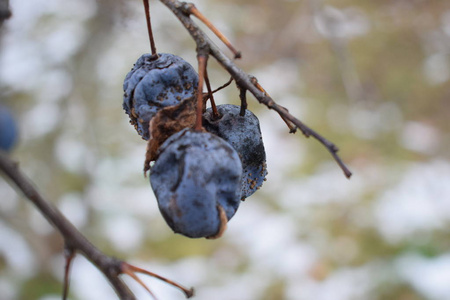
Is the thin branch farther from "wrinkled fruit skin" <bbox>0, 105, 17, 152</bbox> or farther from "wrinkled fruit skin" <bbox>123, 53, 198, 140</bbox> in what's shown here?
"wrinkled fruit skin" <bbox>0, 105, 17, 152</bbox>

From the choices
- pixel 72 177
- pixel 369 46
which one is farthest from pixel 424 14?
pixel 72 177

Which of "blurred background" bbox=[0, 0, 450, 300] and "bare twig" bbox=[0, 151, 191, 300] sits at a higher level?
"blurred background" bbox=[0, 0, 450, 300]

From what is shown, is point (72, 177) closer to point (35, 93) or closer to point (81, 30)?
point (35, 93)

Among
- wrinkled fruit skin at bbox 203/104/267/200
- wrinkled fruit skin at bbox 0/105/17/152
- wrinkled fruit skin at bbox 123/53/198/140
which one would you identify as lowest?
wrinkled fruit skin at bbox 203/104/267/200

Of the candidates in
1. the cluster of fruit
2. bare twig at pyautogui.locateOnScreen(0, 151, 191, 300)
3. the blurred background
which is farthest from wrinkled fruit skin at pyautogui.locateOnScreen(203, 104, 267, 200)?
the blurred background

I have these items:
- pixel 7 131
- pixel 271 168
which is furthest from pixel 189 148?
pixel 271 168
